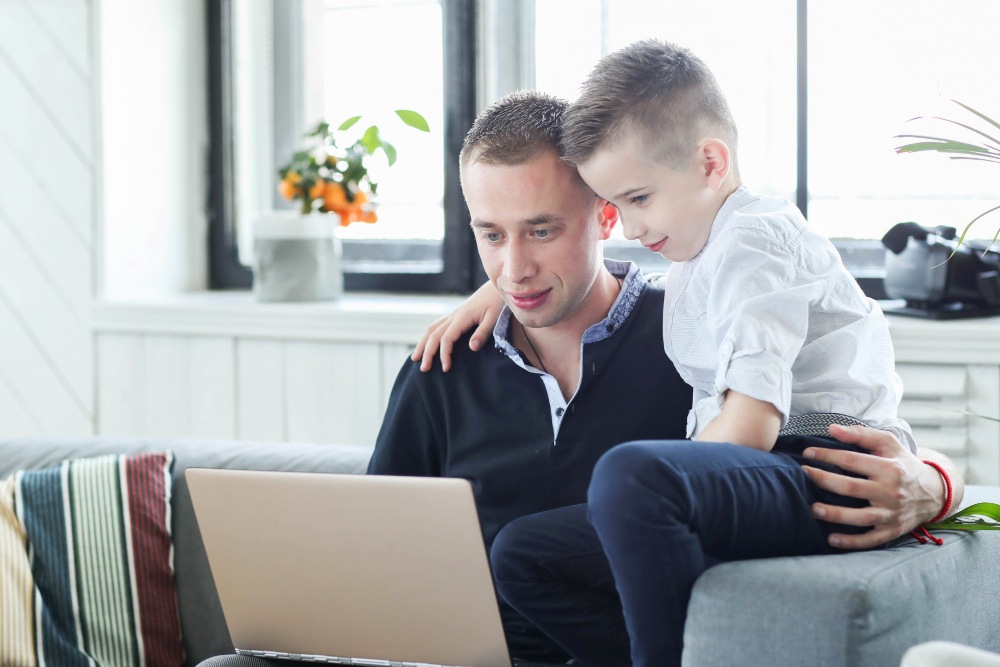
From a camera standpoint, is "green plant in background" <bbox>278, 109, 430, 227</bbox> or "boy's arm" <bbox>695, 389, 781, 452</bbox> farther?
"green plant in background" <bbox>278, 109, 430, 227</bbox>

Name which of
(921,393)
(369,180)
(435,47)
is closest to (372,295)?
(369,180)

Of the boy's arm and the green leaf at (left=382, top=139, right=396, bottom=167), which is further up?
the green leaf at (left=382, top=139, right=396, bottom=167)

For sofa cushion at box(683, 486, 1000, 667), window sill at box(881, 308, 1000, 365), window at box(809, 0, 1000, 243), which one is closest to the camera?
sofa cushion at box(683, 486, 1000, 667)

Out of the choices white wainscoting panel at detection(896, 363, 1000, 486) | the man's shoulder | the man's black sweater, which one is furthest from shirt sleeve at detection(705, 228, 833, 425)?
white wainscoting panel at detection(896, 363, 1000, 486)

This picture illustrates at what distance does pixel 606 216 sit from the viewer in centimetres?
131

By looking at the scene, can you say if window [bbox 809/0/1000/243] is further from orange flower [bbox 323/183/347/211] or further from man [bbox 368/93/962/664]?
orange flower [bbox 323/183/347/211]

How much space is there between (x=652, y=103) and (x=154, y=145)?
180 centimetres

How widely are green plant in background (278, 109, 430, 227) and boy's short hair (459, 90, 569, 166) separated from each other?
0.94 meters

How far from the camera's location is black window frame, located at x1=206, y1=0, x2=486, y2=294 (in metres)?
2.29

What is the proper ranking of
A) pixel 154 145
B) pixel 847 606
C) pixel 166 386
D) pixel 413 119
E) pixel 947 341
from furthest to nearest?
pixel 154 145 < pixel 166 386 < pixel 413 119 < pixel 947 341 < pixel 847 606

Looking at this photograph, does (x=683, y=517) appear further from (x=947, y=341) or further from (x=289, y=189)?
(x=289, y=189)

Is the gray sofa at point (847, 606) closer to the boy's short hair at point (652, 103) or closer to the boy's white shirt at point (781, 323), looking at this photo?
the boy's white shirt at point (781, 323)

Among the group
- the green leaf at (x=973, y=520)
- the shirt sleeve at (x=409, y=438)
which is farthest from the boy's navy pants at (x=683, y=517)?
the shirt sleeve at (x=409, y=438)

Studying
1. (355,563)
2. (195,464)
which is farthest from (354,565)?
(195,464)
